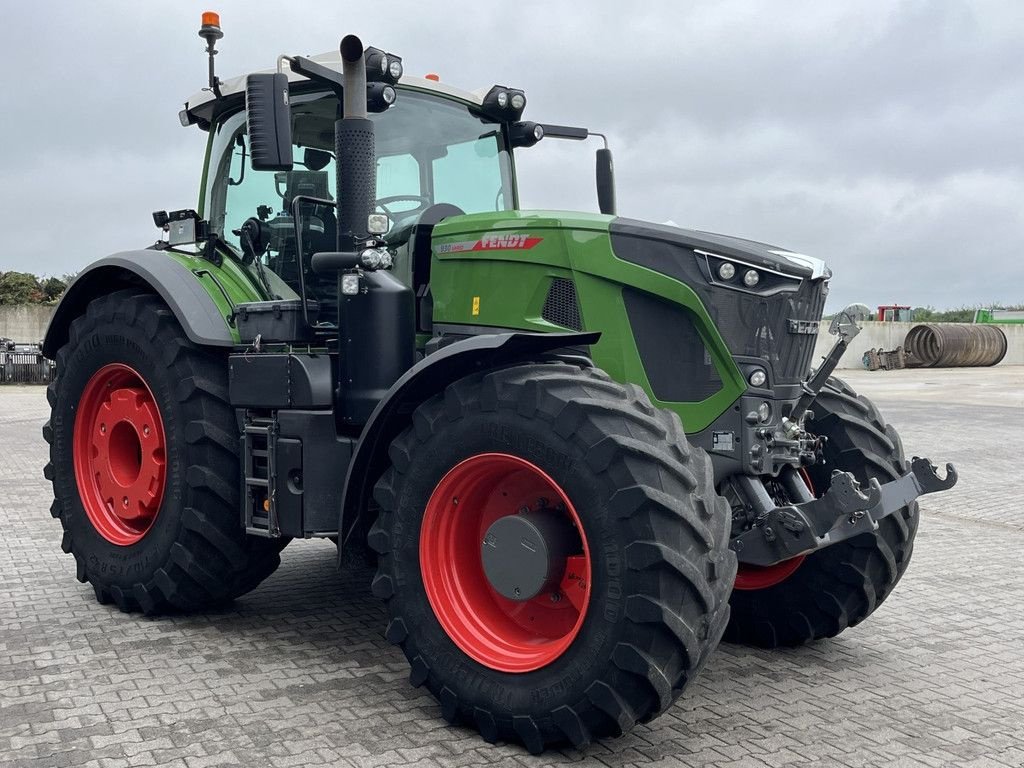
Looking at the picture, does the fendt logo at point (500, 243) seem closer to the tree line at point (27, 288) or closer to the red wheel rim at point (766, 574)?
the red wheel rim at point (766, 574)

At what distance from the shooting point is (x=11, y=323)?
3703 centimetres

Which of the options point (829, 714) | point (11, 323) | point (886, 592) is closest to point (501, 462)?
point (829, 714)

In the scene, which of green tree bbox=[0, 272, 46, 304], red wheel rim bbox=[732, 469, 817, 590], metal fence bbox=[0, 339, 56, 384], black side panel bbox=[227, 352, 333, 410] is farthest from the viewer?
green tree bbox=[0, 272, 46, 304]

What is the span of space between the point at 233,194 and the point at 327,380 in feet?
4.70

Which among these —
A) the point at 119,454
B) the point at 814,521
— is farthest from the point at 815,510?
the point at 119,454

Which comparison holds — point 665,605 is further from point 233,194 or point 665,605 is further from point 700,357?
point 233,194

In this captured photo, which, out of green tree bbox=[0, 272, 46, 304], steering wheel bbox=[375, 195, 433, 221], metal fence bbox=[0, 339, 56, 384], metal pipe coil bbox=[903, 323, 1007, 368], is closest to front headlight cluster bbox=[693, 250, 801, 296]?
steering wheel bbox=[375, 195, 433, 221]

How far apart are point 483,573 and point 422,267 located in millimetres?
1497

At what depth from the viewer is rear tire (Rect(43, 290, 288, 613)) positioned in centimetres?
505

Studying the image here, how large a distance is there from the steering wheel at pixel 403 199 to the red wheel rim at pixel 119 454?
1571 mm

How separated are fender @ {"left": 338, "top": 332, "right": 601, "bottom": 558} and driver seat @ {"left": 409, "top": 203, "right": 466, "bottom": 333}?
2.10 feet

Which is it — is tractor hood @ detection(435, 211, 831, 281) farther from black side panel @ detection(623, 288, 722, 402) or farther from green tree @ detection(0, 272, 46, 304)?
green tree @ detection(0, 272, 46, 304)

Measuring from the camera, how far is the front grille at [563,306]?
14.0 feet

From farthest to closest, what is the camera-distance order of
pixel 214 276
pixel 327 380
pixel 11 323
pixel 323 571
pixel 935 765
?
1. pixel 11 323
2. pixel 323 571
3. pixel 214 276
4. pixel 327 380
5. pixel 935 765
